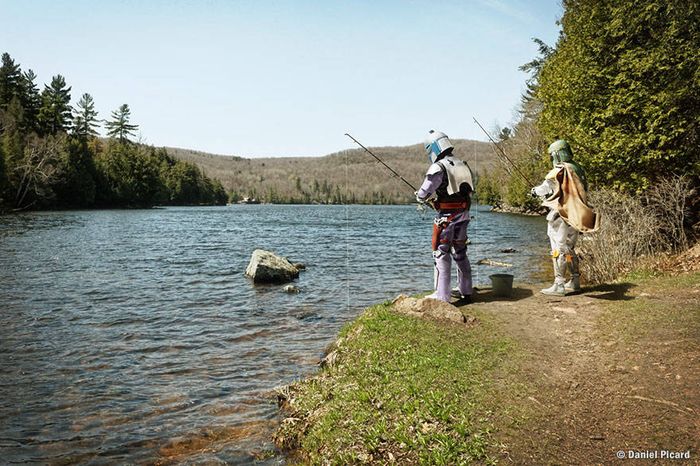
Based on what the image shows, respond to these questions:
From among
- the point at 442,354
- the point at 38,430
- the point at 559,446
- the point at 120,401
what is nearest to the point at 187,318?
the point at 120,401

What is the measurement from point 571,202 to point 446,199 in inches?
112

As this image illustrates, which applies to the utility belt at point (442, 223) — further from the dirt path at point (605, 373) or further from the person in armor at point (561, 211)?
the person in armor at point (561, 211)

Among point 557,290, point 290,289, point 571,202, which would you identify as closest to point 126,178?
point 290,289

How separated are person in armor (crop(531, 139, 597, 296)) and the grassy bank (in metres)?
1.13

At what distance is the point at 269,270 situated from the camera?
1947 cm

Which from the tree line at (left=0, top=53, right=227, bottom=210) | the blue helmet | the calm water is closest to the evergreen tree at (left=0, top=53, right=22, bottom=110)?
the tree line at (left=0, top=53, right=227, bottom=210)

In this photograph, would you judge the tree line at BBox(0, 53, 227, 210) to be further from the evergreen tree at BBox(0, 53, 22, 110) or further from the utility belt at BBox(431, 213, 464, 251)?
the utility belt at BBox(431, 213, 464, 251)

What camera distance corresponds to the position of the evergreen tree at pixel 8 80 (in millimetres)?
80938

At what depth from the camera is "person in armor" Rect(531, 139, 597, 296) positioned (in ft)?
33.2

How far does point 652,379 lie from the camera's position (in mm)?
6242

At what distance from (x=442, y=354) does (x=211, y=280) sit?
14.5m

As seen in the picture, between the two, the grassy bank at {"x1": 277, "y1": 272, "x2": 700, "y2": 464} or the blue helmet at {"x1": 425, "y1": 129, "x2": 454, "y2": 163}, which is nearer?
the grassy bank at {"x1": 277, "y1": 272, "x2": 700, "y2": 464}

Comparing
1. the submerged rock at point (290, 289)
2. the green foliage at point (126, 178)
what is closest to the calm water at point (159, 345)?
the submerged rock at point (290, 289)

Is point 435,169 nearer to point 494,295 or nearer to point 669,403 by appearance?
point 494,295
